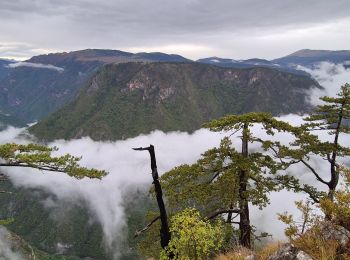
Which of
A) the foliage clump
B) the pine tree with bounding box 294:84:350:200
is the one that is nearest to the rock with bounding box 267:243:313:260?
the foliage clump

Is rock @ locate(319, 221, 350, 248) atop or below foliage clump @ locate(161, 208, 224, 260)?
atop

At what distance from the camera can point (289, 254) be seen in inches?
570

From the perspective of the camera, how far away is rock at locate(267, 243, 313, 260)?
13.8 meters

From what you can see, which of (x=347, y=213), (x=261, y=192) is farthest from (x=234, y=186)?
(x=347, y=213)

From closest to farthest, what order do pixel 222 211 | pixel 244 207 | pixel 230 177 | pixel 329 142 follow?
pixel 230 177 < pixel 222 211 < pixel 244 207 < pixel 329 142

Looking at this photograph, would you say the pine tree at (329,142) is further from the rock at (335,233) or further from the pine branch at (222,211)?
the rock at (335,233)

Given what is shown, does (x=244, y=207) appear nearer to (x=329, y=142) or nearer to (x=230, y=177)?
(x=230, y=177)

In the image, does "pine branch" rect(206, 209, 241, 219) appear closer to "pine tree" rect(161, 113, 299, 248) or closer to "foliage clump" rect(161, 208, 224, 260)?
"pine tree" rect(161, 113, 299, 248)

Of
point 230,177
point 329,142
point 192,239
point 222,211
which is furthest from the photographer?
point 329,142

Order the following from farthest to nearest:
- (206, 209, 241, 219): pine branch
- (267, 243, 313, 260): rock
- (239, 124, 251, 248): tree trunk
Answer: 1. (206, 209, 241, 219): pine branch
2. (239, 124, 251, 248): tree trunk
3. (267, 243, 313, 260): rock

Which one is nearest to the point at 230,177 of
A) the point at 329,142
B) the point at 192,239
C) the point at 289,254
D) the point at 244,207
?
the point at 244,207

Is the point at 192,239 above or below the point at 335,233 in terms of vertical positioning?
below

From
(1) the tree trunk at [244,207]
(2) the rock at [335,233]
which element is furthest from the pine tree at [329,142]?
(2) the rock at [335,233]

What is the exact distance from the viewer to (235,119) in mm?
28047
